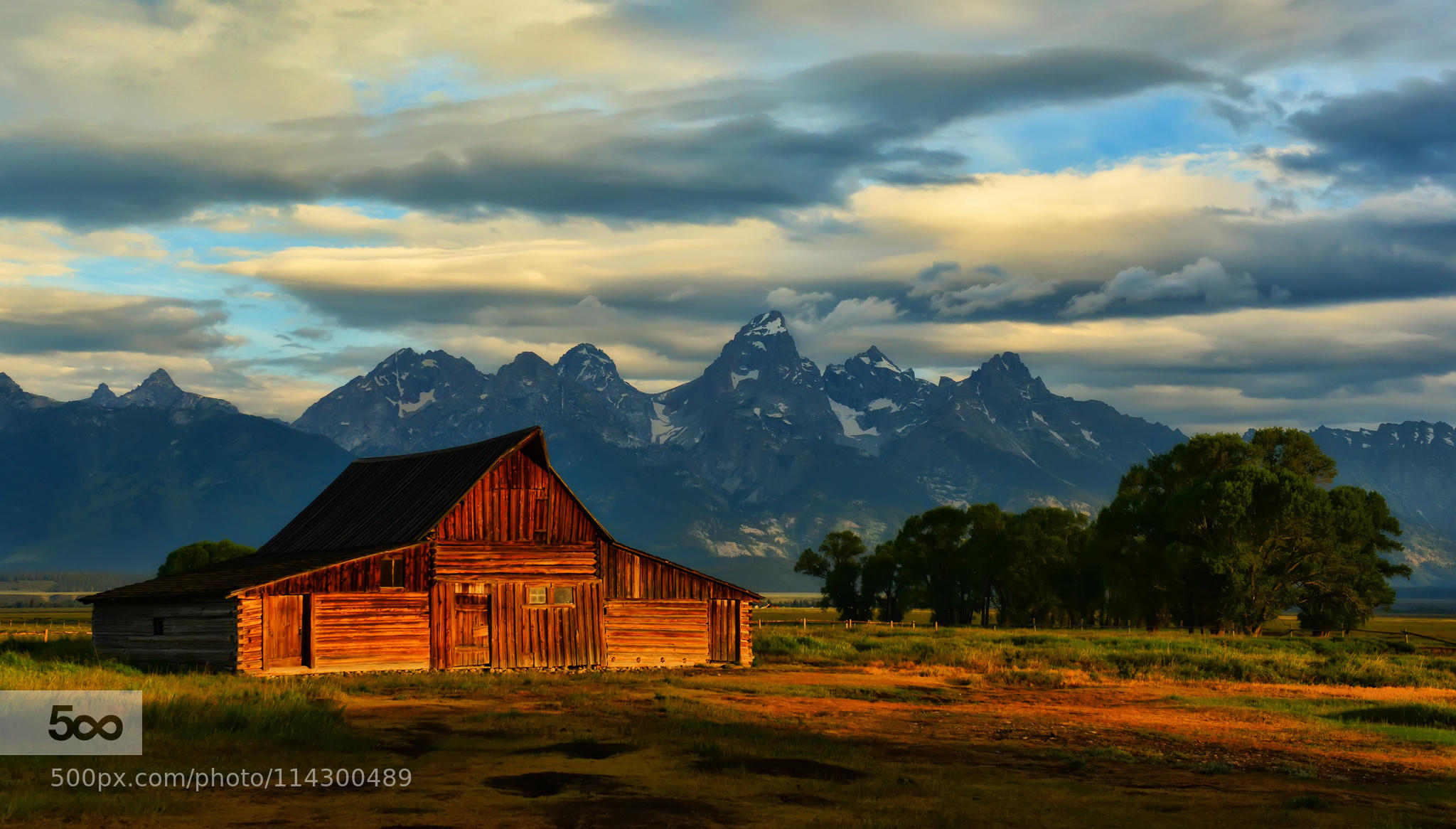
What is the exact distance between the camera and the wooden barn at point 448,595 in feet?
137

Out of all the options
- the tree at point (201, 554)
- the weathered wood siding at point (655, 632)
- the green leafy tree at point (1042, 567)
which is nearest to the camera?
the weathered wood siding at point (655, 632)

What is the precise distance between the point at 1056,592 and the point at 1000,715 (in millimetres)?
75432

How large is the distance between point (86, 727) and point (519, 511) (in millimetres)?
24821

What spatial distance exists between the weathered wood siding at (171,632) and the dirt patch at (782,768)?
23.2m

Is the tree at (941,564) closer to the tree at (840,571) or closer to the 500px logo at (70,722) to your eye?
the tree at (840,571)

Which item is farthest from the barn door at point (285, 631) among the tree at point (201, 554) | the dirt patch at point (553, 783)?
the tree at point (201, 554)

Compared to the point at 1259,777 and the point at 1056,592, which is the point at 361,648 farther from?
the point at 1056,592

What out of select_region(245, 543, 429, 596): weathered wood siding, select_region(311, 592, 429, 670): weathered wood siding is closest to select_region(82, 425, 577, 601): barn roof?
select_region(245, 543, 429, 596): weathered wood siding

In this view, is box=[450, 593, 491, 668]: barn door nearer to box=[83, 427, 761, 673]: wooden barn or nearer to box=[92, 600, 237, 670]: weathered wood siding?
box=[83, 427, 761, 673]: wooden barn

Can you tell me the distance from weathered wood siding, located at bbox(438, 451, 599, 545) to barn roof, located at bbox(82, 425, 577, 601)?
52cm

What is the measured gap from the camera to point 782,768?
22.7 metres

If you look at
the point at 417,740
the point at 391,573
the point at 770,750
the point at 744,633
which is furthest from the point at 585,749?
the point at 744,633

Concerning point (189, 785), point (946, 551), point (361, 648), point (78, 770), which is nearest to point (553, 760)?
point (189, 785)

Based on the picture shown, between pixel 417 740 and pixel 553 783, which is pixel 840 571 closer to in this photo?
pixel 417 740
